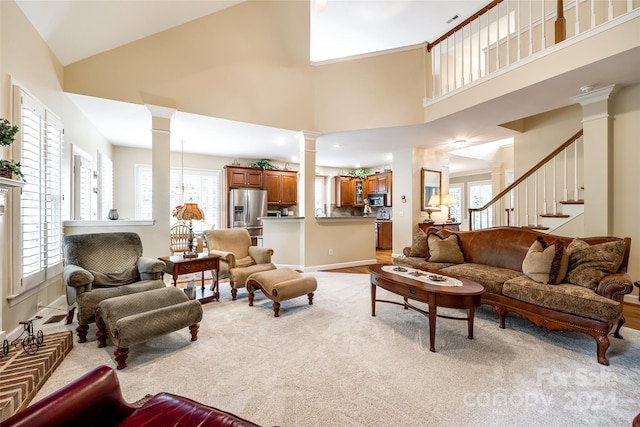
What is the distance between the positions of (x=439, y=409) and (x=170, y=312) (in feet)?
6.57

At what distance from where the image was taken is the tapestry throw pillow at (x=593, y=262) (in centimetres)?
253

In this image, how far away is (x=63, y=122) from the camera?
139 inches

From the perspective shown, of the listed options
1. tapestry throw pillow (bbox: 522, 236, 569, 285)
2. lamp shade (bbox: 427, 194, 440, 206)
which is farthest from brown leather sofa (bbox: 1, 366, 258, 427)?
lamp shade (bbox: 427, 194, 440, 206)

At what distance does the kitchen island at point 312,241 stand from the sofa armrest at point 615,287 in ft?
12.4

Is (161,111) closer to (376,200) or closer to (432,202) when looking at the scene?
(432,202)

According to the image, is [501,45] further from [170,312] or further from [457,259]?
[170,312]

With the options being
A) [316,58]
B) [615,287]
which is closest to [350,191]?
[316,58]

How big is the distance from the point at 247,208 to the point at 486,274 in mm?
5298

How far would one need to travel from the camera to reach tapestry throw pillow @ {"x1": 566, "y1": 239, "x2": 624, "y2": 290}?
99.7 inches

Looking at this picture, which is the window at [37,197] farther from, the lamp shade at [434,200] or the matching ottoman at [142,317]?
the lamp shade at [434,200]

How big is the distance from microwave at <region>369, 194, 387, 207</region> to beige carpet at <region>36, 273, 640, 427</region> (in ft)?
19.3

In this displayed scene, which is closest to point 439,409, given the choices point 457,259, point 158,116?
point 457,259

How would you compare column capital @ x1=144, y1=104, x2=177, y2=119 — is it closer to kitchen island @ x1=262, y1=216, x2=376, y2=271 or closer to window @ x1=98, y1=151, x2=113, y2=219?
window @ x1=98, y1=151, x2=113, y2=219

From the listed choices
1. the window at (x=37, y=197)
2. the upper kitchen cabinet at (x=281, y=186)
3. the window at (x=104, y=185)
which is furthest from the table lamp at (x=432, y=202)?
the window at (x=104, y=185)
